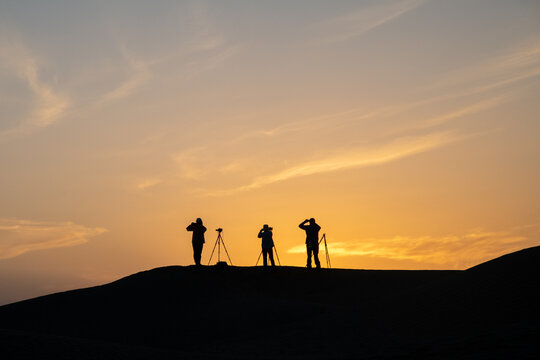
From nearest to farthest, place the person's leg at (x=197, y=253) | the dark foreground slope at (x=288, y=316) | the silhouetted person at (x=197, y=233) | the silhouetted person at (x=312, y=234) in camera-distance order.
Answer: the dark foreground slope at (x=288, y=316) < the silhouetted person at (x=197, y=233) < the person's leg at (x=197, y=253) < the silhouetted person at (x=312, y=234)

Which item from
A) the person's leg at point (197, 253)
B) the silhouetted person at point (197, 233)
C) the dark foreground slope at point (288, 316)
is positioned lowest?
the dark foreground slope at point (288, 316)

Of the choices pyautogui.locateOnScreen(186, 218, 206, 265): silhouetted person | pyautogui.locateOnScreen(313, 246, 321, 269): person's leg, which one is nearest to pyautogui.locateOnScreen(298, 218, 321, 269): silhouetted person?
pyautogui.locateOnScreen(313, 246, 321, 269): person's leg

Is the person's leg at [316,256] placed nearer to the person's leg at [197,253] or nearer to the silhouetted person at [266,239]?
the silhouetted person at [266,239]

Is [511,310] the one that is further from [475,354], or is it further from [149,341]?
[149,341]

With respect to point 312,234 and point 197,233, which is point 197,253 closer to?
point 197,233

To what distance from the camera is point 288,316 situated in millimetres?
18531

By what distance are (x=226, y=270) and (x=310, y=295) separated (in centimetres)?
423

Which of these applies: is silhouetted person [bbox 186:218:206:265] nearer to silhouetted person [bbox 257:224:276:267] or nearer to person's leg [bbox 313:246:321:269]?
silhouetted person [bbox 257:224:276:267]

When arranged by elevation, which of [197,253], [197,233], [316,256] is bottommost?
[197,253]

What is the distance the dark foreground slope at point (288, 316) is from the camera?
12242mm

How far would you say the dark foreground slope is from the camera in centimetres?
1224

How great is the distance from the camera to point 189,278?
2411cm

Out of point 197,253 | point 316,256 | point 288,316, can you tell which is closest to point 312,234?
point 316,256

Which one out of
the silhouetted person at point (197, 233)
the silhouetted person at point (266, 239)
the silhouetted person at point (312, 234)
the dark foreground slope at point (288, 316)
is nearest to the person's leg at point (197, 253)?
the silhouetted person at point (197, 233)
